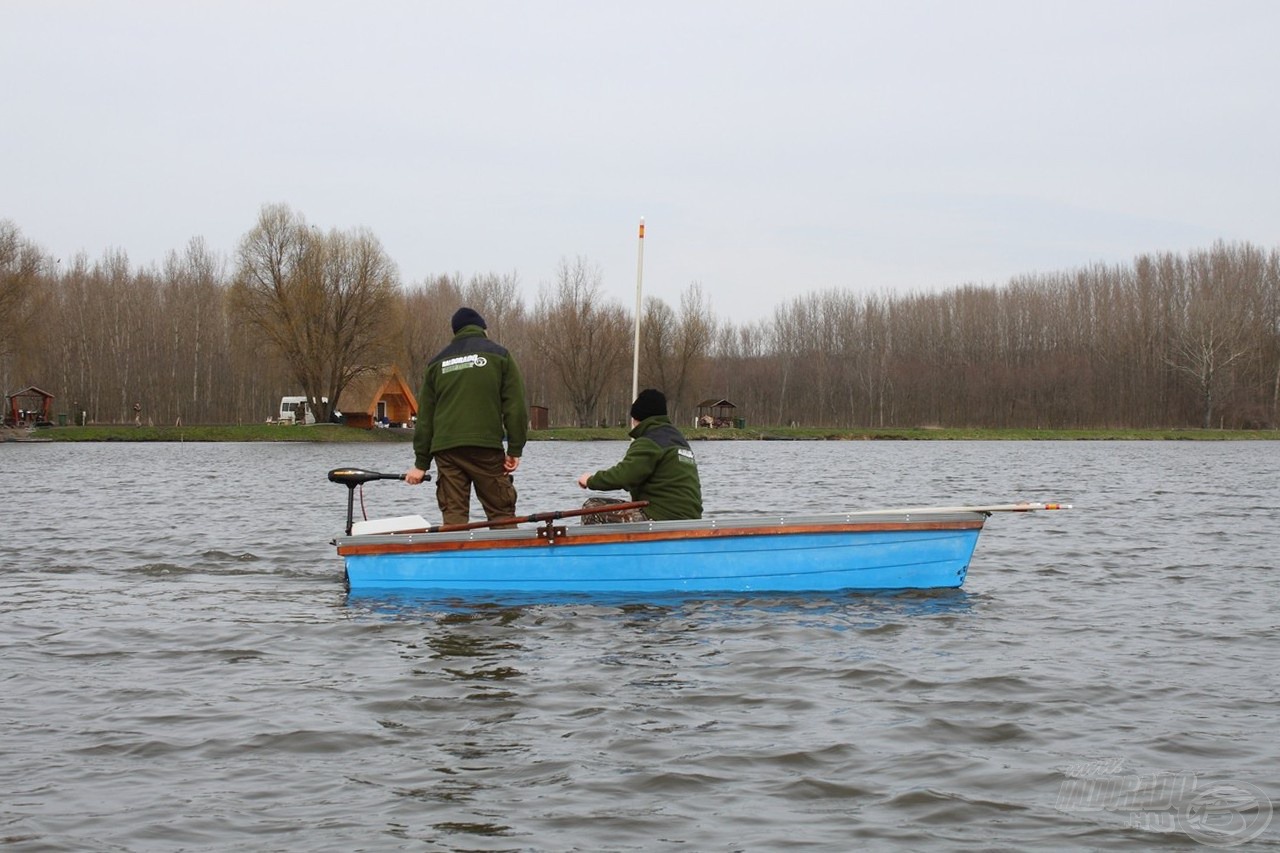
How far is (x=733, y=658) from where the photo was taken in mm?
9125

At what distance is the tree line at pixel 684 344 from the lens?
71.4m

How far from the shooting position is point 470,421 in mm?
11531

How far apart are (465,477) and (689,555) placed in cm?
229

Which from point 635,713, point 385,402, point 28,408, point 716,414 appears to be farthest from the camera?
point 716,414

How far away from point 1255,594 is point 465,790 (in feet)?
31.5

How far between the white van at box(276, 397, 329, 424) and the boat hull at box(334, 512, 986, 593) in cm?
7251

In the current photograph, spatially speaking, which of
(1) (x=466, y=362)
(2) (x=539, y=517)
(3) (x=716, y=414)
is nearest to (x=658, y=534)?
(2) (x=539, y=517)

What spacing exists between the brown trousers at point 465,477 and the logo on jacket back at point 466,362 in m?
0.75

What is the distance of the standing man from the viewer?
11.5 meters

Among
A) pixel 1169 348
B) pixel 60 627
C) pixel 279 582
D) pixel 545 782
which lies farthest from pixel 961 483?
pixel 1169 348

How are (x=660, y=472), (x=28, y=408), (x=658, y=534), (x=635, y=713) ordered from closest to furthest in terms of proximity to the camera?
1. (x=635, y=713)
2. (x=658, y=534)
3. (x=660, y=472)
4. (x=28, y=408)

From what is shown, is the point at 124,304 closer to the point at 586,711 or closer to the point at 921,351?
the point at 921,351

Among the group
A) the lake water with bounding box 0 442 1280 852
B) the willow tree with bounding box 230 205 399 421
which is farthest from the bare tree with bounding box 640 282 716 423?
the lake water with bounding box 0 442 1280 852

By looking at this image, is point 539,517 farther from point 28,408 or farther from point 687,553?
point 28,408
